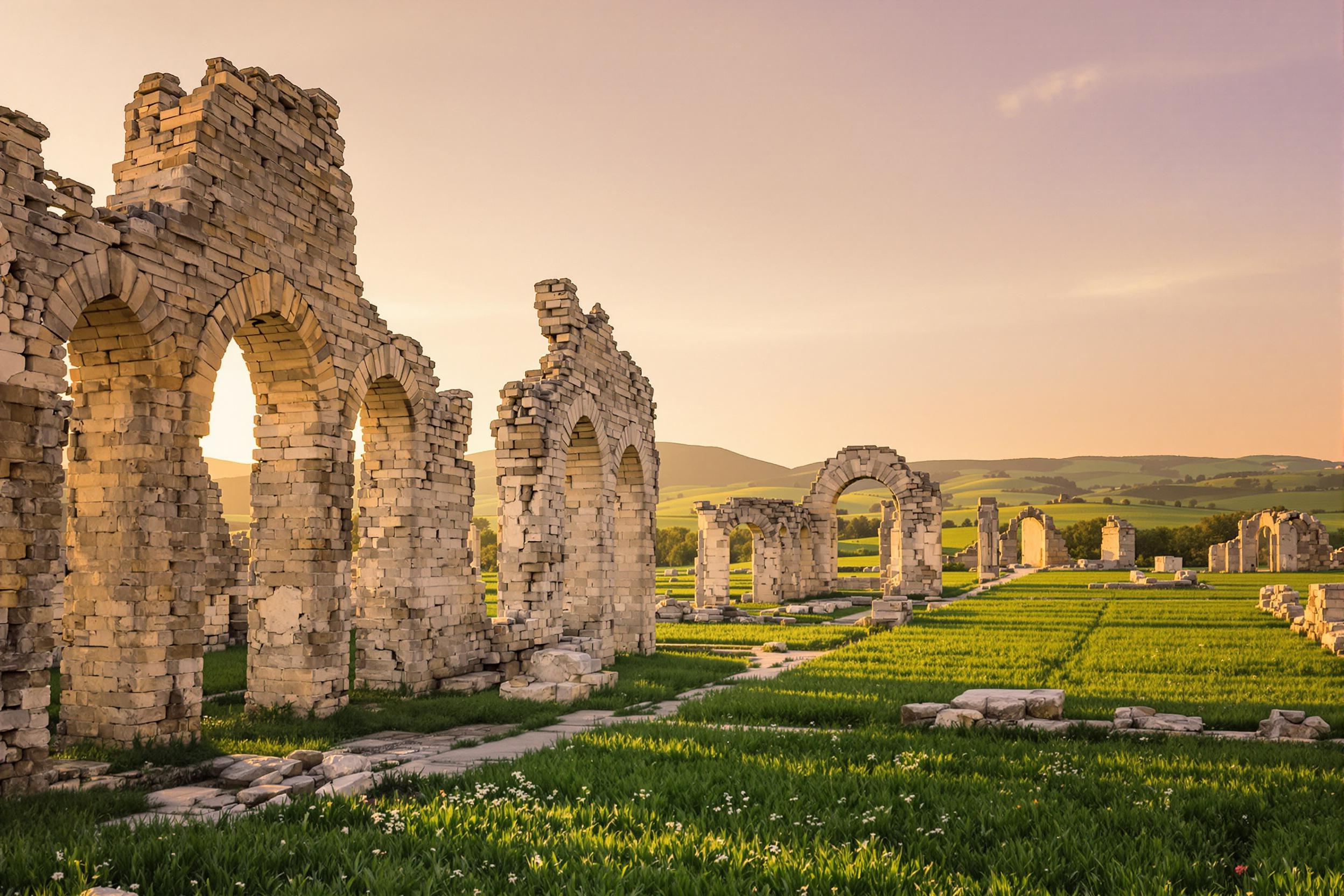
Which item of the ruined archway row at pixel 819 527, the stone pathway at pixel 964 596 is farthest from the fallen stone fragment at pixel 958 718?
the ruined archway row at pixel 819 527

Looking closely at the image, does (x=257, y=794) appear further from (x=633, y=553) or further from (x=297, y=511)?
(x=633, y=553)

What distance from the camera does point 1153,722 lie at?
9844 millimetres

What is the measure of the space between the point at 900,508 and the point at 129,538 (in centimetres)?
2877

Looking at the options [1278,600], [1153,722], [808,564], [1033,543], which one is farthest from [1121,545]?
[1153,722]

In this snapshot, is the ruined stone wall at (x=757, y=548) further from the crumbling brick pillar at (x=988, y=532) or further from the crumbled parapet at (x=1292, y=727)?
the crumbled parapet at (x=1292, y=727)

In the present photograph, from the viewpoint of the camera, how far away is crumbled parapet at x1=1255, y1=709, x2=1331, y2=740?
31.0 ft

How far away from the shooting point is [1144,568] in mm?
56469

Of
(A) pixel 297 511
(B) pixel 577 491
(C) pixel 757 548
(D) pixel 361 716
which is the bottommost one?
(D) pixel 361 716

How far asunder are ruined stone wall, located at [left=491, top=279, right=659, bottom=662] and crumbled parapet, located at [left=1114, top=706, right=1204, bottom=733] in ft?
28.5

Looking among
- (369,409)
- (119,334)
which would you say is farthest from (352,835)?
(369,409)

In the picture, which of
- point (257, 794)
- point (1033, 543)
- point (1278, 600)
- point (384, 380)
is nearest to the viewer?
point (257, 794)

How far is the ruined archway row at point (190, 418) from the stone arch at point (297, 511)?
0.03 meters

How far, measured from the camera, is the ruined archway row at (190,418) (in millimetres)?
8008

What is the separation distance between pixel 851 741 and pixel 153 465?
7595mm
